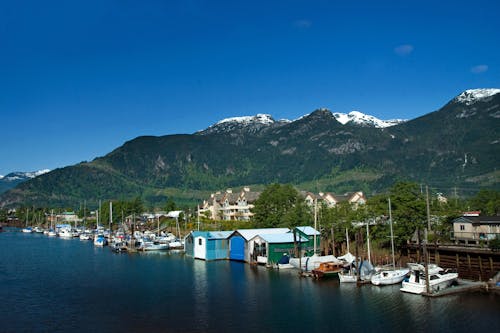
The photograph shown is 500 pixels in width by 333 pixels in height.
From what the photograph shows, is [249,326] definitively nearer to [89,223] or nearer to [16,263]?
[16,263]

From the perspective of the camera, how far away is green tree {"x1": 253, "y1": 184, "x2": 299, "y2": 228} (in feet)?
319

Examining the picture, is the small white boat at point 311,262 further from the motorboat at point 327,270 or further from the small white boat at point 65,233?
the small white boat at point 65,233

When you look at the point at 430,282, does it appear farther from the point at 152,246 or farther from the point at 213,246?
the point at 152,246

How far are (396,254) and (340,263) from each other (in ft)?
34.2

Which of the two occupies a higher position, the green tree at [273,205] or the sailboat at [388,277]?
the green tree at [273,205]

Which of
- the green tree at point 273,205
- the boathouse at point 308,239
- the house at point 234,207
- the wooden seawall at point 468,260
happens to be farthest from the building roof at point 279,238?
the house at point 234,207

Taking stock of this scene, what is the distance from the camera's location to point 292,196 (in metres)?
108

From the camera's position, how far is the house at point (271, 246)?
6981cm

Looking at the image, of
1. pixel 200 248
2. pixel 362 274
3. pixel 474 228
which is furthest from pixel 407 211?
pixel 200 248

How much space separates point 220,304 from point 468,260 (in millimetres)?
29383

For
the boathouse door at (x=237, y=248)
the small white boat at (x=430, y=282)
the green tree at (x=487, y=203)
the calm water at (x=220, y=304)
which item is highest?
the green tree at (x=487, y=203)

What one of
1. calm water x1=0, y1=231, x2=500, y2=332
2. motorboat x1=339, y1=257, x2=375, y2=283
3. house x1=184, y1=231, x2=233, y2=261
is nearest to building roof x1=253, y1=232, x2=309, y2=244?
calm water x1=0, y1=231, x2=500, y2=332

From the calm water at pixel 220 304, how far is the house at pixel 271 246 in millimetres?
3227

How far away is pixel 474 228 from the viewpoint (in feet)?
206
